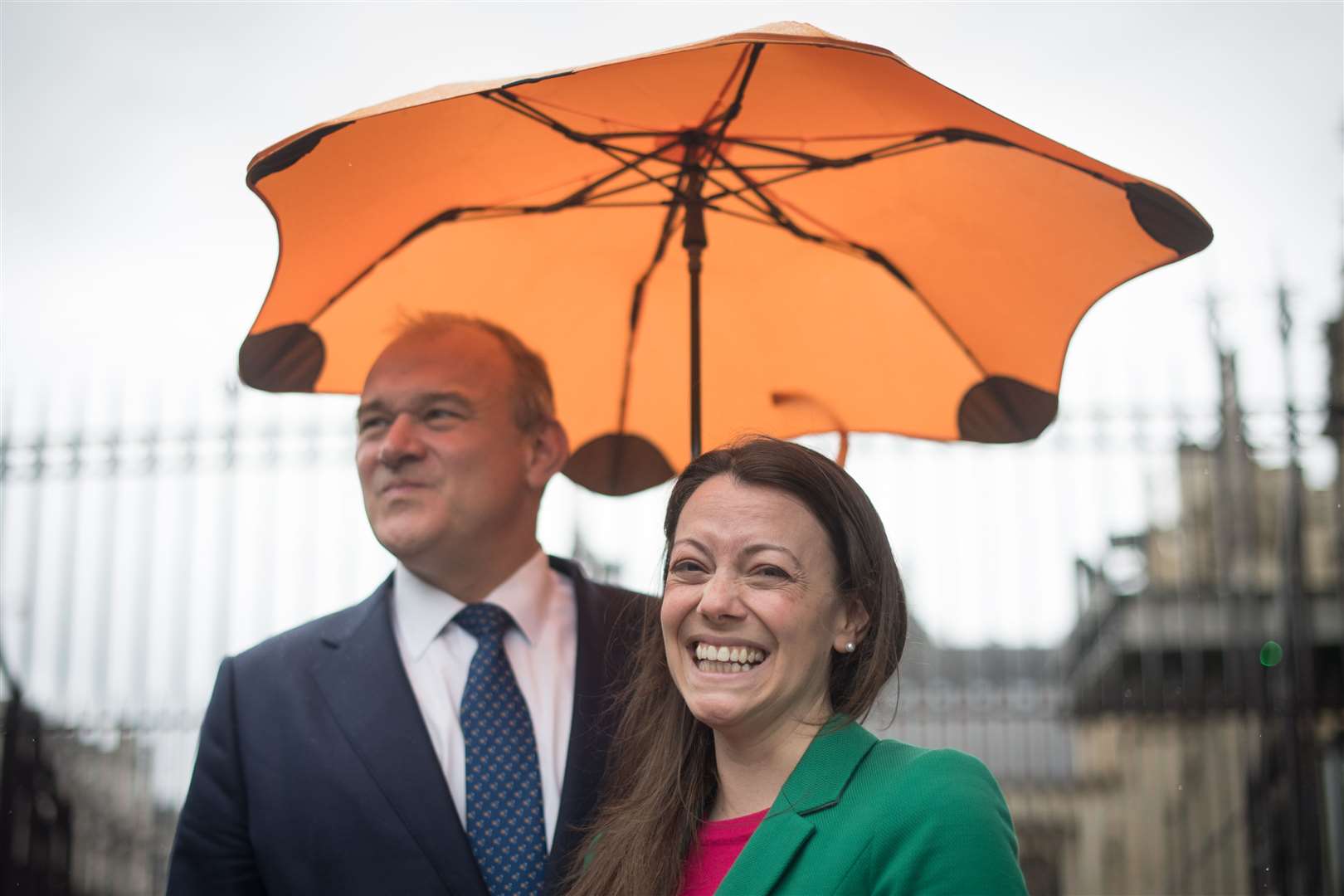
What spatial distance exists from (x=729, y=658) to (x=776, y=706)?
115 millimetres

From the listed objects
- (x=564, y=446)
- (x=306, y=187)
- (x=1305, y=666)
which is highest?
(x=306, y=187)

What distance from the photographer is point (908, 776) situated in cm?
223

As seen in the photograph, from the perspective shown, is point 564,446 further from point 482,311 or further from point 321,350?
point 321,350

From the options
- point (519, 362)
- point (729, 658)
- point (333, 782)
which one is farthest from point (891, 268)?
point (333, 782)

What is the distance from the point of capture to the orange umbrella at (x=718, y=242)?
2756 millimetres

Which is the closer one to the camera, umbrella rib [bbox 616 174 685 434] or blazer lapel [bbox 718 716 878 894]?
blazer lapel [bbox 718 716 878 894]

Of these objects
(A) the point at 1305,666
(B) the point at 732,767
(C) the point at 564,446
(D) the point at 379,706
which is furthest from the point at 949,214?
(A) the point at 1305,666

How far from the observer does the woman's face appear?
7.82ft

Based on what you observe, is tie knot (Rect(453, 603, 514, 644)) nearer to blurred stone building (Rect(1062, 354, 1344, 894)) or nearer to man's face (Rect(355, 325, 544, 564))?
man's face (Rect(355, 325, 544, 564))

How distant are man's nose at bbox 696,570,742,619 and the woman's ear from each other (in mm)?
221

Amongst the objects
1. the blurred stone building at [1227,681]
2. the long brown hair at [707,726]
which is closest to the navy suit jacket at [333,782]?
the long brown hair at [707,726]

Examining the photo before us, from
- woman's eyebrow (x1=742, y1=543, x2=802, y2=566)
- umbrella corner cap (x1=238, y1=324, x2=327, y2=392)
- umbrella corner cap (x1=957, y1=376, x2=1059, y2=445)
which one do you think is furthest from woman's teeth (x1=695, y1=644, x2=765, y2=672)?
umbrella corner cap (x1=238, y1=324, x2=327, y2=392)

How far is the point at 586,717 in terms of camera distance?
3.09m

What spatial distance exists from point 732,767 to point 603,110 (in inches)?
53.5
